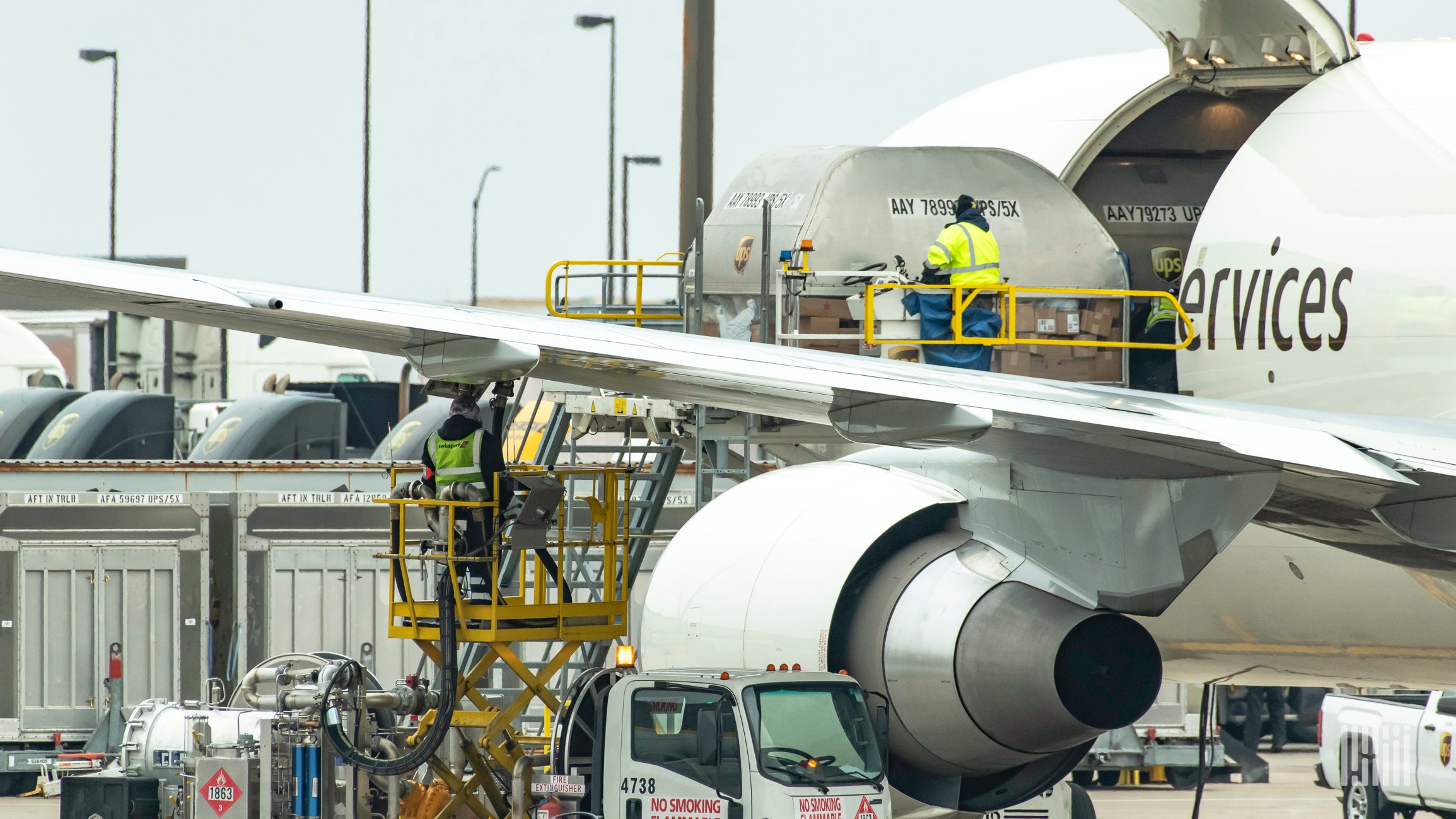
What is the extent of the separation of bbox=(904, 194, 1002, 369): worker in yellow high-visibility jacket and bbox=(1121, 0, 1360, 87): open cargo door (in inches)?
71.9

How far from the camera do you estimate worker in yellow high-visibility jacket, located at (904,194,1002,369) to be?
43.6 feet

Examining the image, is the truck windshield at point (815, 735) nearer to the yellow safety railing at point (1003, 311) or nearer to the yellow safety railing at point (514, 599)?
the yellow safety railing at point (514, 599)

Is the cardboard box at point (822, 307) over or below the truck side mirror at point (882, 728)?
over

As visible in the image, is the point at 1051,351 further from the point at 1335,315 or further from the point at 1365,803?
the point at 1365,803

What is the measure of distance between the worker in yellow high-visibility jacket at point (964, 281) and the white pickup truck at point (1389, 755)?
855cm

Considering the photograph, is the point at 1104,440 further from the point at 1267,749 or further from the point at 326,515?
the point at 1267,749

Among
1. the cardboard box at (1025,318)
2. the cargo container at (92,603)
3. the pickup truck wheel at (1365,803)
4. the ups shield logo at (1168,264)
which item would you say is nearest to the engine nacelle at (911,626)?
the cardboard box at (1025,318)

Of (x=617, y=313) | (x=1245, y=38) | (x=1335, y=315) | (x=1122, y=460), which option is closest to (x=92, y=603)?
(x=617, y=313)

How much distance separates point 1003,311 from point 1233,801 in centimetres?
1200

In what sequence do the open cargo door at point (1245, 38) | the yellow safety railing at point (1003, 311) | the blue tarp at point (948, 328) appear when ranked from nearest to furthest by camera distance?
the open cargo door at point (1245, 38) < the yellow safety railing at point (1003, 311) < the blue tarp at point (948, 328)

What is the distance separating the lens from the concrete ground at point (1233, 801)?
21906mm

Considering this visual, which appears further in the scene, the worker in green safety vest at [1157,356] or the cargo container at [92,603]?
the cargo container at [92,603]

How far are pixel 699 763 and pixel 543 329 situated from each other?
3.08 meters

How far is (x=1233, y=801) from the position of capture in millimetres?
23156
